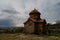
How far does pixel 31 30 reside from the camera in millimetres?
43312

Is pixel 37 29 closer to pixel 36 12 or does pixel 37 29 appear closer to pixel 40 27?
pixel 40 27

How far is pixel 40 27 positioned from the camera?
43.3 meters

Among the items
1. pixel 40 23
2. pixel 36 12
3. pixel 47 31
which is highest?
pixel 36 12

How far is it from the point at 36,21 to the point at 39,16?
3334 mm

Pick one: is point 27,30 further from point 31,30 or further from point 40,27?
point 40,27

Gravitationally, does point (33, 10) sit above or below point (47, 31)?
above

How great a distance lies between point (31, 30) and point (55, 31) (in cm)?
784

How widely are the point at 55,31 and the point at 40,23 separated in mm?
5584

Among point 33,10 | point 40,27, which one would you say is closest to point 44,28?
point 40,27

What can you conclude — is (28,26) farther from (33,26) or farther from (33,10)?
Result: (33,10)

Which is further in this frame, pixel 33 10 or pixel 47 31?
pixel 33 10

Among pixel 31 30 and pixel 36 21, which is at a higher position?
pixel 36 21

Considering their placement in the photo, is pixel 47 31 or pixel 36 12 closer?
pixel 47 31

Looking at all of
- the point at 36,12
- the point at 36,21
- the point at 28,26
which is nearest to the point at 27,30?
the point at 28,26
